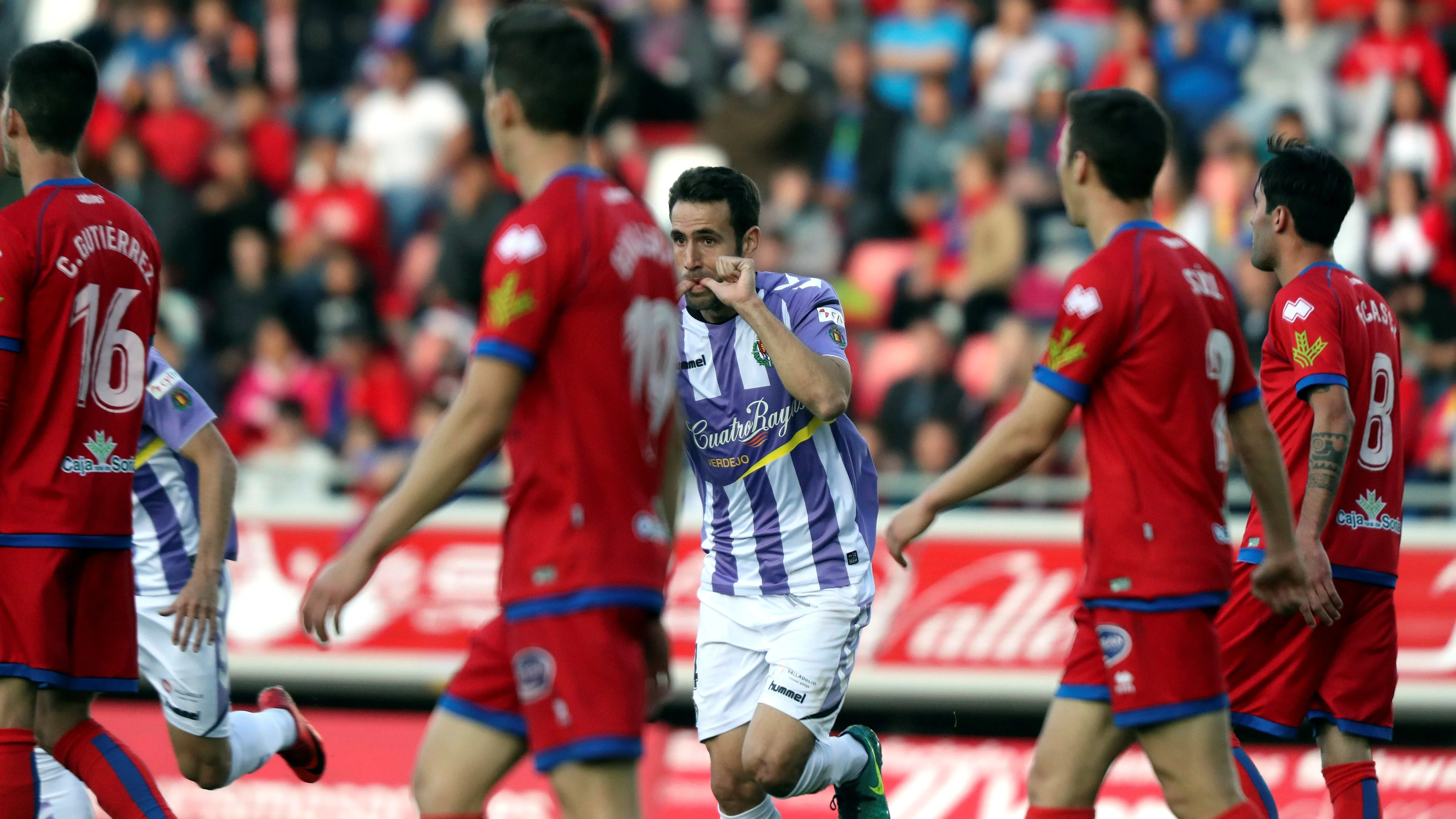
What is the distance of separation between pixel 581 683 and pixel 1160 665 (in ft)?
5.54

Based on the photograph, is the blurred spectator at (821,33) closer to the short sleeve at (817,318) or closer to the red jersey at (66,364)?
the short sleeve at (817,318)

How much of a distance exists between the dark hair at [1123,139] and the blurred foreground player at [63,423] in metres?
3.12

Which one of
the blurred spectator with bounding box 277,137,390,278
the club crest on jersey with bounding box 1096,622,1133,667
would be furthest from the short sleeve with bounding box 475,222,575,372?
the blurred spectator with bounding box 277,137,390,278

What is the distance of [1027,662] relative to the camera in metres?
10.4

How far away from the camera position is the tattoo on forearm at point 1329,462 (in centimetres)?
596

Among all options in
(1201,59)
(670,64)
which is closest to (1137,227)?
(1201,59)

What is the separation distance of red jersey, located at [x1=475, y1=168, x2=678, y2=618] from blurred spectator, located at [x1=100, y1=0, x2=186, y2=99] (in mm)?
14122

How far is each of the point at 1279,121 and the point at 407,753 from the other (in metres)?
7.43

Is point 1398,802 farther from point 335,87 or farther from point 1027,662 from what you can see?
point 335,87

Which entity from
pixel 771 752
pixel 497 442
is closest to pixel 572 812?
pixel 497 442

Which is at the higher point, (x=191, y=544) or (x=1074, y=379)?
(x=1074, y=379)

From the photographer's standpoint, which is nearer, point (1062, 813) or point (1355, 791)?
point (1062, 813)

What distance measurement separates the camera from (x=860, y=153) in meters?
14.9

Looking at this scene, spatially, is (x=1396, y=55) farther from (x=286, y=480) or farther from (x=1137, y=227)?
(x=1137, y=227)
